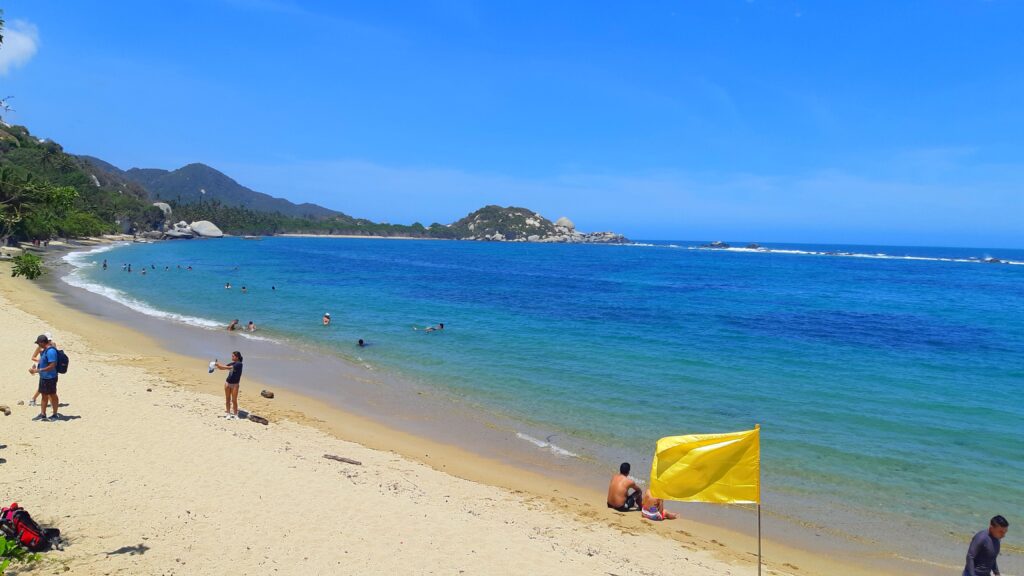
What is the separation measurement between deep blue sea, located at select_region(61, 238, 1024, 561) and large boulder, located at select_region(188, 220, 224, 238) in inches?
4606

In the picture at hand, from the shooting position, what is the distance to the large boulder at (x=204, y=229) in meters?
165

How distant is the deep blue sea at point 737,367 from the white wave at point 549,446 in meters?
0.15

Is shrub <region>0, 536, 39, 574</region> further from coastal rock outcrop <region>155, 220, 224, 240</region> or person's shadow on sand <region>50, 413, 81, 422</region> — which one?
coastal rock outcrop <region>155, 220, 224, 240</region>

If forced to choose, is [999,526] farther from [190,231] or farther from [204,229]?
[204,229]

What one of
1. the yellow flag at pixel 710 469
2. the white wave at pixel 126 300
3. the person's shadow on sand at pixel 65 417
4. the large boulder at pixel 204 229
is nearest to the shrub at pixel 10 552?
the yellow flag at pixel 710 469

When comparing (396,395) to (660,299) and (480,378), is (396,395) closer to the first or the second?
(480,378)

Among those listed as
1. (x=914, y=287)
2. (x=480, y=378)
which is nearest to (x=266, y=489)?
(x=480, y=378)

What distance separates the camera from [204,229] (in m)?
168

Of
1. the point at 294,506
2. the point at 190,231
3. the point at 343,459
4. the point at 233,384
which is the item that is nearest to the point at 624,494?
the point at 343,459

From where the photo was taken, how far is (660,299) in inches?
2028

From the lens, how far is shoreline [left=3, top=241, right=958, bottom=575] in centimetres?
1053

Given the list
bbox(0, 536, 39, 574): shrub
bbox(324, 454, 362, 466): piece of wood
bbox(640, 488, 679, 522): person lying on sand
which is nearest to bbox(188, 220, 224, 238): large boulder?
bbox(324, 454, 362, 466): piece of wood

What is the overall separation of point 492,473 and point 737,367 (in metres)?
15.2

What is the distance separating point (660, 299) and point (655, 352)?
24787mm
